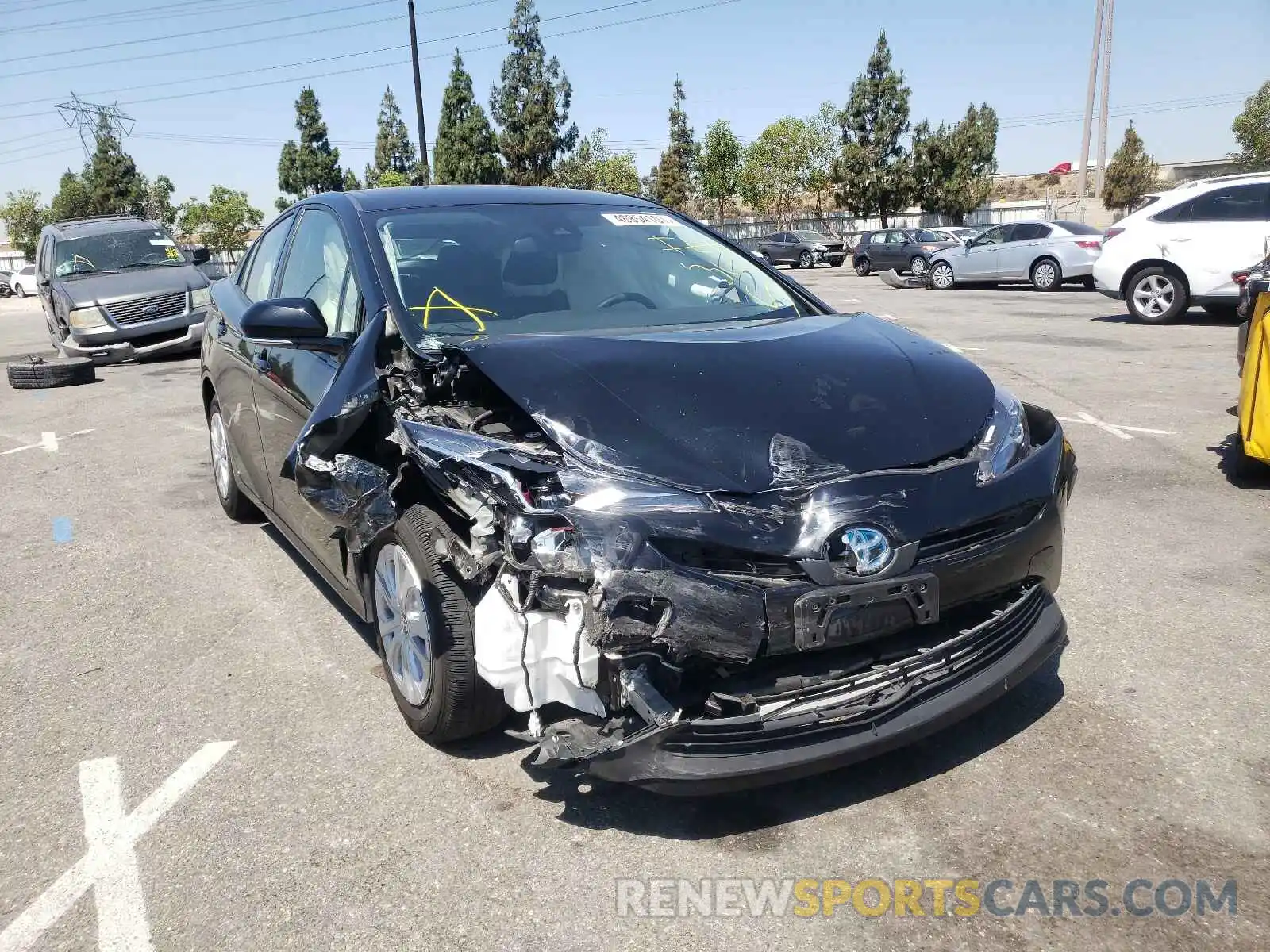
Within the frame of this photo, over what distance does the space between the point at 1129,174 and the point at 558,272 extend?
196 feet

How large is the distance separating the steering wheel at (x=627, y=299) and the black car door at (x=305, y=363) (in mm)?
897

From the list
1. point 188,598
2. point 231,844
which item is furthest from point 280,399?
point 231,844

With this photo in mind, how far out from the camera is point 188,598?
15.7ft

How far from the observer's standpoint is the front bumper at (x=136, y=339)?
13.6m

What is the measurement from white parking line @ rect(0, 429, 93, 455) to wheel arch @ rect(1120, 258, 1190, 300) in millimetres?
12425

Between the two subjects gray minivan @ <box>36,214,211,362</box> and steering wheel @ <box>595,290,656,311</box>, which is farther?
gray minivan @ <box>36,214,211,362</box>

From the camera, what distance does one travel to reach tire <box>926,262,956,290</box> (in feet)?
76.9

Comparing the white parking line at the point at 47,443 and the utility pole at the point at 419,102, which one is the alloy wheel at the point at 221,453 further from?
the utility pole at the point at 419,102

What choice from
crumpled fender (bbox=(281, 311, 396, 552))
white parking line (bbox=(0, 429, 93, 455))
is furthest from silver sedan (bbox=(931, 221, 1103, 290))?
crumpled fender (bbox=(281, 311, 396, 552))

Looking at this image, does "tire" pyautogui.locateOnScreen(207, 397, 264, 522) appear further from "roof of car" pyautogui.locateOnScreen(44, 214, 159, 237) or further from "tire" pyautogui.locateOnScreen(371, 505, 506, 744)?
"roof of car" pyautogui.locateOnScreen(44, 214, 159, 237)

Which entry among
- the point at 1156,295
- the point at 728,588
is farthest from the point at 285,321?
the point at 1156,295

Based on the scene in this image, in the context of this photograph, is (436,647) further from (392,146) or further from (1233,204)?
(392,146)

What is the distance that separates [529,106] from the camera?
5441 centimetres

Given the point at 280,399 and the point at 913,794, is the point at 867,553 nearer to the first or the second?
the point at 913,794
